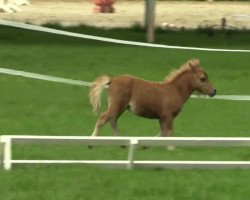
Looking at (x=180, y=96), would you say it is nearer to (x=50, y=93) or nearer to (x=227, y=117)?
(x=227, y=117)

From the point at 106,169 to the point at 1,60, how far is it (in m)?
9.71

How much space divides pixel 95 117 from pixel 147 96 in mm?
2888

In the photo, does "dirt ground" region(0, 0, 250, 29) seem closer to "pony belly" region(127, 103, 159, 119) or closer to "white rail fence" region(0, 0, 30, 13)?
"white rail fence" region(0, 0, 30, 13)

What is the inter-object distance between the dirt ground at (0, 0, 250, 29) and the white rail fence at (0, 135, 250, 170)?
1523 centimetres

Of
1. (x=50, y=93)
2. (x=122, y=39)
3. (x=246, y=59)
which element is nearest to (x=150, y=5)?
(x=122, y=39)

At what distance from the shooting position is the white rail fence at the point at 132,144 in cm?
784

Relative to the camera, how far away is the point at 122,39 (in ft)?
67.2

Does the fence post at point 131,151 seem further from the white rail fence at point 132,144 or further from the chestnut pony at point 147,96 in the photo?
the chestnut pony at point 147,96

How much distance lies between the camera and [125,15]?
28.1 metres

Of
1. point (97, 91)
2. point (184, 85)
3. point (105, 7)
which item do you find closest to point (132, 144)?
point (97, 91)

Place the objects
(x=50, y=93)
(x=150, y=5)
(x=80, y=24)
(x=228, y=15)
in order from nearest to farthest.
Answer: (x=50, y=93)
(x=150, y=5)
(x=80, y=24)
(x=228, y=15)

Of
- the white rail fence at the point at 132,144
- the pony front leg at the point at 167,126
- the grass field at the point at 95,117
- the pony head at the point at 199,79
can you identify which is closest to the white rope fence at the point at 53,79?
the grass field at the point at 95,117

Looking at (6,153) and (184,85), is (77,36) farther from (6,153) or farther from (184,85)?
(6,153)

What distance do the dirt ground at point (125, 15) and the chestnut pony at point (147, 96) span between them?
13.5 m
